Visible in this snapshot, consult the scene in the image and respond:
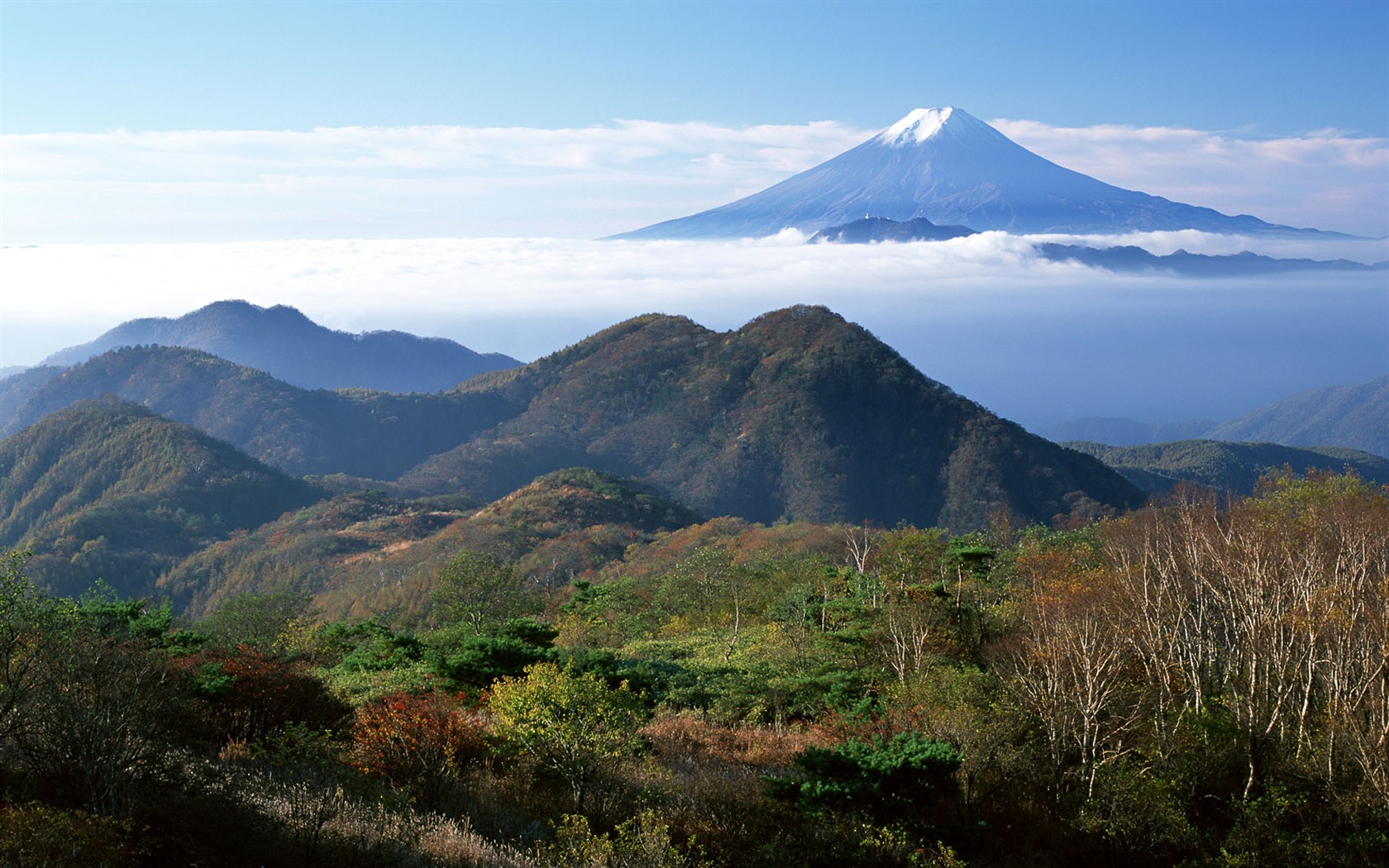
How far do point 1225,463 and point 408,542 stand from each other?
328ft

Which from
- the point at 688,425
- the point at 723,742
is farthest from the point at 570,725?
the point at 688,425

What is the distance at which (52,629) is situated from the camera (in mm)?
12672

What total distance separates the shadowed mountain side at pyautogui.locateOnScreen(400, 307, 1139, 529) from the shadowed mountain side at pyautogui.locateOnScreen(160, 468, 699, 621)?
86.8 feet

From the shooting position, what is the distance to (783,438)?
407 ft

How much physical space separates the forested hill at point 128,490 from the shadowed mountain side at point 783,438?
24.7 metres

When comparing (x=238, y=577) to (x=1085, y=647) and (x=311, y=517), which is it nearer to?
(x=311, y=517)

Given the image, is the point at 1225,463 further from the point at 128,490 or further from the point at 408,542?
the point at 128,490

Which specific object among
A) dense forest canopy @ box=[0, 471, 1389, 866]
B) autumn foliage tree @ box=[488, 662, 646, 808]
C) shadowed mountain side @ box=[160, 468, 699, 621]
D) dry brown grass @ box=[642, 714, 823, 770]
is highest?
autumn foliage tree @ box=[488, 662, 646, 808]

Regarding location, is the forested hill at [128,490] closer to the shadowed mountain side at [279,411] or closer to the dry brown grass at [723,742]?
the shadowed mountain side at [279,411]

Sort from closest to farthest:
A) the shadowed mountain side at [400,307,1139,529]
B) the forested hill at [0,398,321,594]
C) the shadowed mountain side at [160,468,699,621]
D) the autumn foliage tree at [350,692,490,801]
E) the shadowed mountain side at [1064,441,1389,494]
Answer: the autumn foliage tree at [350,692,490,801] → the shadowed mountain side at [160,468,699,621] → the forested hill at [0,398,321,594] → the shadowed mountain side at [400,307,1139,529] → the shadowed mountain side at [1064,441,1389,494]

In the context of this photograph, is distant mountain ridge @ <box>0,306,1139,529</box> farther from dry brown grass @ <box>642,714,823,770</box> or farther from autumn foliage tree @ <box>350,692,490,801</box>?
autumn foliage tree @ <box>350,692,490,801</box>

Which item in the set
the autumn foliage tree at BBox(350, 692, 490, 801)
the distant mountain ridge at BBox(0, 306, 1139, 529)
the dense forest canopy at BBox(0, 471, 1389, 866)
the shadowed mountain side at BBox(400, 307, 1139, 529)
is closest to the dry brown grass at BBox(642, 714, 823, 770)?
the dense forest canopy at BBox(0, 471, 1389, 866)

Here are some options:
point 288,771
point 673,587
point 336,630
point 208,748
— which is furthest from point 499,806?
point 673,587

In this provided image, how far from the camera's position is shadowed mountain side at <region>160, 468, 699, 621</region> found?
219ft
